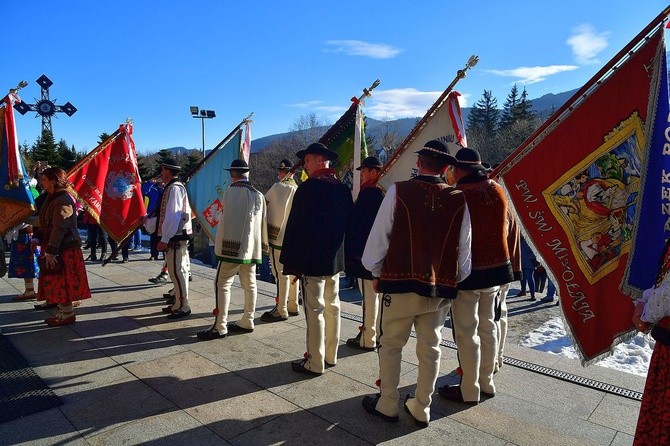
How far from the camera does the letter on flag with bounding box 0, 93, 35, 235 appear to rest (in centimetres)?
571

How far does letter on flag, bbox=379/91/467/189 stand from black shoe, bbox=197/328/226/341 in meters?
2.62

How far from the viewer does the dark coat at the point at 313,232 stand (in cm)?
410

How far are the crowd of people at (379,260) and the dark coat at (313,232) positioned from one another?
0.01 m

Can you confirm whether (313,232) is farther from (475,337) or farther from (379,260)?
(475,337)

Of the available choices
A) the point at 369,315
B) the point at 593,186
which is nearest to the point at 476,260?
the point at 593,186

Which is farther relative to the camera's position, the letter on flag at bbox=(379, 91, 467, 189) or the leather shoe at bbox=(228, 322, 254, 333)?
the leather shoe at bbox=(228, 322, 254, 333)

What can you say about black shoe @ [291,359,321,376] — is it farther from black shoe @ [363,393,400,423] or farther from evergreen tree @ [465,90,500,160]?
evergreen tree @ [465,90,500,160]

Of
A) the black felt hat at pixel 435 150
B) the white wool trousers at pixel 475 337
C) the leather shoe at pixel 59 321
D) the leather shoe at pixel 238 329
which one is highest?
the black felt hat at pixel 435 150

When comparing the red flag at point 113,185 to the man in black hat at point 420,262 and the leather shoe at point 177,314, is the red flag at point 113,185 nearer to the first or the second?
the leather shoe at point 177,314

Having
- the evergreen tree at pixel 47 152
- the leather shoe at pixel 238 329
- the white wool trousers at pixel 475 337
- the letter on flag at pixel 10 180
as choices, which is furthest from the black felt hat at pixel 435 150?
the evergreen tree at pixel 47 152

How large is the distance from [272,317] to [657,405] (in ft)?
15.0

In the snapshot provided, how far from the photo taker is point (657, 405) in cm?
222

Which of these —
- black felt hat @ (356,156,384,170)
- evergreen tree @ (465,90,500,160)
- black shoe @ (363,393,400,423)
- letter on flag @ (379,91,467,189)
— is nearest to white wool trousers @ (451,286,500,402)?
black shoe @ (363,393,400,423)

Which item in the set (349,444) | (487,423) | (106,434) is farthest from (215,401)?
(487,423)
